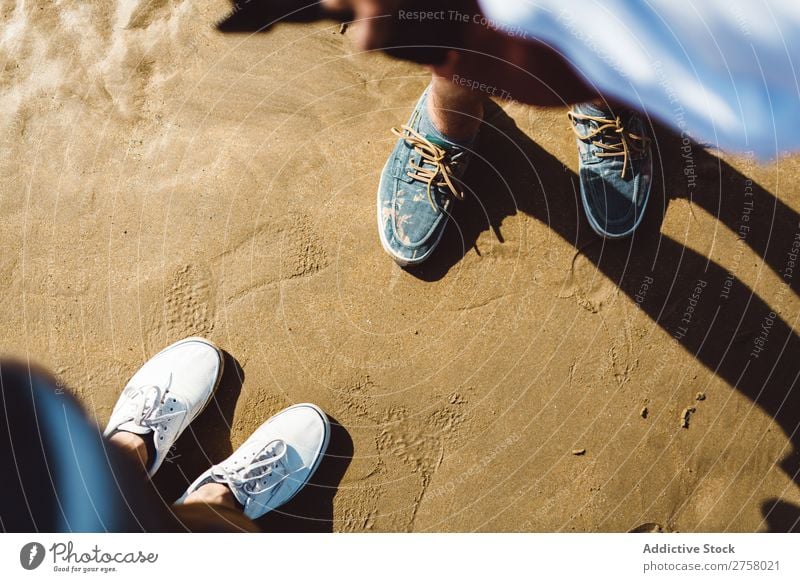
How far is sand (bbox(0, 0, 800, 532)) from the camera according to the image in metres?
1.30

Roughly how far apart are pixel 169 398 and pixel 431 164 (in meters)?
0.86

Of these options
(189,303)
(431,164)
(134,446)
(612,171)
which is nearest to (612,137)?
(612,171)

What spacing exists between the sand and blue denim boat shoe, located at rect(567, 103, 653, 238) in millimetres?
49

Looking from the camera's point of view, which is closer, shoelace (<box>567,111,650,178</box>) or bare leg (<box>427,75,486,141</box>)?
bare leg (<box>427,75,486,141</box>)

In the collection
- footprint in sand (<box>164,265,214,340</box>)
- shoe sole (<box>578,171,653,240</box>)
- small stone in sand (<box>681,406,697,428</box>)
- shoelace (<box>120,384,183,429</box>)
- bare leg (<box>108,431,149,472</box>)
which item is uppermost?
shoe sole (<box>578,171,653,240</box>)

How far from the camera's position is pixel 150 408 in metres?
1.30

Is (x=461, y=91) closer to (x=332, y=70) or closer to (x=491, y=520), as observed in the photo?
(x=332, y=70)

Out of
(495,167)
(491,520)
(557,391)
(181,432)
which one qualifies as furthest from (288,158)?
(491,520)

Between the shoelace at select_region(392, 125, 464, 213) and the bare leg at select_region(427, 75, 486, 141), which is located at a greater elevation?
the bare leg at select_region(427, 75, 486, 141)

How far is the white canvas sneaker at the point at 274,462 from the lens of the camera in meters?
Answer: 1.29

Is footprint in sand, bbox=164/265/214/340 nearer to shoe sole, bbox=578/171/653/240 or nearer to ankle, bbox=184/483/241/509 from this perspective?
ankle, bbox=184/483/241/509

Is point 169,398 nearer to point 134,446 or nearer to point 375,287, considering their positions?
point 134,446

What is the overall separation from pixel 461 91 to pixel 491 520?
1009mm

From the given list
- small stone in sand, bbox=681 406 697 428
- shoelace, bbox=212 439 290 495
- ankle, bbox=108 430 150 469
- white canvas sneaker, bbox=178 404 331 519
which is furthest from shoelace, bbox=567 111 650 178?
ankle, bbox=108 430 150 469
